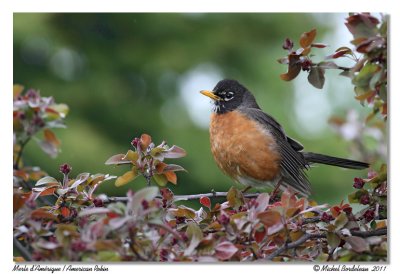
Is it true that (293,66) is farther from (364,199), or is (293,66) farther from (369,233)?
(369,233)

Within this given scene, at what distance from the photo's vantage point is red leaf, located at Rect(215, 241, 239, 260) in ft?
9.29

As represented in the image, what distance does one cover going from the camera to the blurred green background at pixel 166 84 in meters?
4.92

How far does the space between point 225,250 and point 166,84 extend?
3.10m

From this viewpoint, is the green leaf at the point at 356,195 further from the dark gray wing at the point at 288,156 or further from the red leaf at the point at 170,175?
the red leaf at the point at 170,175

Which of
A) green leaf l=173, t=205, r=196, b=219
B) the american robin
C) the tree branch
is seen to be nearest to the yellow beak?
the american robin

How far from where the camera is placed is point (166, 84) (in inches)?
226

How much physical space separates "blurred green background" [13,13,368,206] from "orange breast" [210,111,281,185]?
0.51 metres

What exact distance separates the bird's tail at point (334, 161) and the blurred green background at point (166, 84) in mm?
734

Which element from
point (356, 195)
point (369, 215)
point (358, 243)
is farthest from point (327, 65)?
point (358, 243)

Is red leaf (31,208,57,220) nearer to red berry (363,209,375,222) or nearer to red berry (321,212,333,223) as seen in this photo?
red berry (321,212,333,223)

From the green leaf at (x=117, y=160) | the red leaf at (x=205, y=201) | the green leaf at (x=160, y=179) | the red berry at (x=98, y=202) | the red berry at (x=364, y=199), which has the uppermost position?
the green leaf at (x=117, y=160)

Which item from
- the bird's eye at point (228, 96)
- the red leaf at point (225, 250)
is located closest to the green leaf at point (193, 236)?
the red leaf at point (225, 250)
